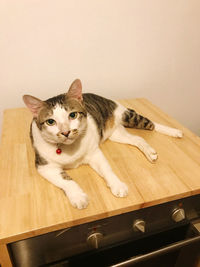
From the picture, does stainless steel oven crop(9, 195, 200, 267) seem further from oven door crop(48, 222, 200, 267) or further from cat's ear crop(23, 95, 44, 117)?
cat's ear crop(23, 95, 44, 117)

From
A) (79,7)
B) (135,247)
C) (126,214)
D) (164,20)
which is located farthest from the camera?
(164,20)

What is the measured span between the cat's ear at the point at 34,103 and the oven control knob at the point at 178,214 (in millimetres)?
603

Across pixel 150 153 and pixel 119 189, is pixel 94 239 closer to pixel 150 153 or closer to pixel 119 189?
pixel 119 189

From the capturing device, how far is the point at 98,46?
3.68 ft

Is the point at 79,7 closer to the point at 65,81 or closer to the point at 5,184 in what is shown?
the point at 65,81

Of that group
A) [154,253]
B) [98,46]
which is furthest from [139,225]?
[98,46]

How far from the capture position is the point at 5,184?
2.16 feet

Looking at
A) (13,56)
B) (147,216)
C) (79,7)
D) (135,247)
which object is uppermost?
(79,7)

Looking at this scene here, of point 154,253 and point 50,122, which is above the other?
point 50,122

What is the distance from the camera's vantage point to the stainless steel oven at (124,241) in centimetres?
58

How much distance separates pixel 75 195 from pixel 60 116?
0.26 m

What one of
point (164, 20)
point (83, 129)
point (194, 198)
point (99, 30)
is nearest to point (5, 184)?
point (83, 129)

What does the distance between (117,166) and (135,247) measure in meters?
0.31

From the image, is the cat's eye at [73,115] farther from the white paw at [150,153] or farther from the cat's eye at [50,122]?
the white paw at [150,153]
